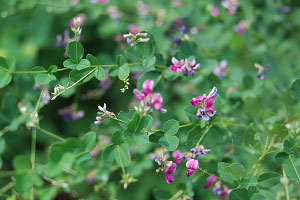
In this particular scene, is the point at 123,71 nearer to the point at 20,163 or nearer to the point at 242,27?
the point at 20,163

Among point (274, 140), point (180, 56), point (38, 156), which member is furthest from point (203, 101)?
point (38, 156)

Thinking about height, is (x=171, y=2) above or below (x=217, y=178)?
above

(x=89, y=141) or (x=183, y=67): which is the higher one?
(x=183, y=67)

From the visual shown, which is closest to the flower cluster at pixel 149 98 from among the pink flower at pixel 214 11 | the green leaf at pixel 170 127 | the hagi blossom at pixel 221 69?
the green leaf at pixel 170 127

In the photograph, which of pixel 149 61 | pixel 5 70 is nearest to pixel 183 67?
pixel 149 61

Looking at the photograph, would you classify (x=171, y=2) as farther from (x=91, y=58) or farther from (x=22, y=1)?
(x=91, y=58)

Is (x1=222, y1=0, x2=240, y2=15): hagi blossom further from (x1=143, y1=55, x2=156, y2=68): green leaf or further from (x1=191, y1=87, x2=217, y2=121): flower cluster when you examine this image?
(x1=191, y1=87, x2=217, y2=121): flower cluster
